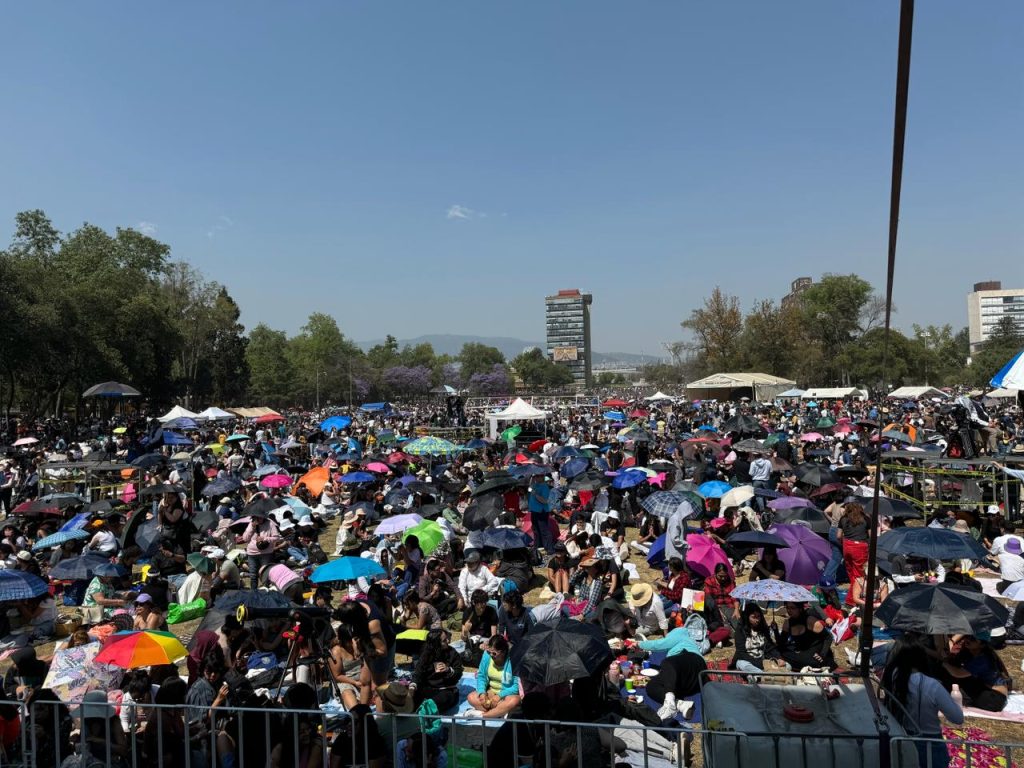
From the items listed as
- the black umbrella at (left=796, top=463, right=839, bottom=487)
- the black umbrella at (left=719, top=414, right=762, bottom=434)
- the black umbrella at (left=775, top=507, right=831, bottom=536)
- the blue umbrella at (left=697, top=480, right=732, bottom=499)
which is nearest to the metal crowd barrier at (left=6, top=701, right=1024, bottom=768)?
the black umbrella at (left=775, top=507, right=831, bottom=536)

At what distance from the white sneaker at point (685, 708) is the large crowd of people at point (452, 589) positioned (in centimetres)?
2

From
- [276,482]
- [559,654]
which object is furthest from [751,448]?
[559,654]

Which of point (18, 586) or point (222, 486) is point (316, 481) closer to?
point (222, 486)

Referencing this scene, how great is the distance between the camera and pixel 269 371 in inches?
2805

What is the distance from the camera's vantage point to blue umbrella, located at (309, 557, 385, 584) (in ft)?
Result: 25.5

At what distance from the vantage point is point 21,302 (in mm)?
30500

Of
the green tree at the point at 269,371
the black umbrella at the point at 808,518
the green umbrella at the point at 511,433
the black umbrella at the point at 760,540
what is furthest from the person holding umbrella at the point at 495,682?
the green tree at the point at 269,371

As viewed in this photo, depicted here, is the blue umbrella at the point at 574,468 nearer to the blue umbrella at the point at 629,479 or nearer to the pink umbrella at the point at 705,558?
the blue umbrella at the point at 629,479

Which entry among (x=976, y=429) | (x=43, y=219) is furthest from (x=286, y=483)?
(x=43, y=219)

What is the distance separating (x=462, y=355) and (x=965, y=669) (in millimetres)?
112925

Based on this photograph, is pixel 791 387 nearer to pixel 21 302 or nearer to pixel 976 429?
pixel 976 429

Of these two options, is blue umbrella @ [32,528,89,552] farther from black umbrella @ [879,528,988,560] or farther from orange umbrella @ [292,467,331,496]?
black umbrella @ [879,528,988,560]

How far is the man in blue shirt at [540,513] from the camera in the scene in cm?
1125

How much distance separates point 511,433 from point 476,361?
90525mm
